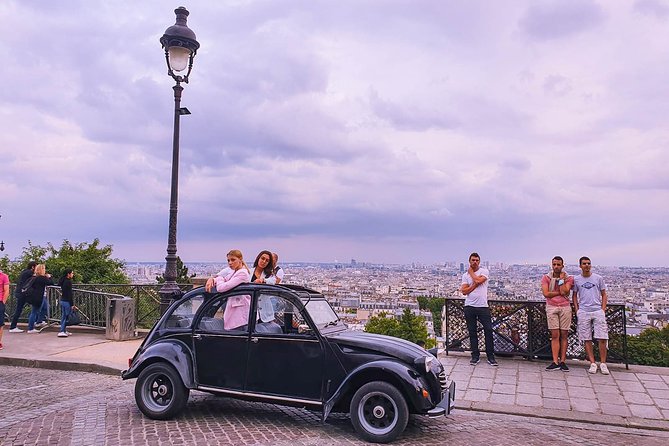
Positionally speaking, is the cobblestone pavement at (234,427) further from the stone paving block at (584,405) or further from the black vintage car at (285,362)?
the stone paving block at (584,405)

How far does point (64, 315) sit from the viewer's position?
1254 cm

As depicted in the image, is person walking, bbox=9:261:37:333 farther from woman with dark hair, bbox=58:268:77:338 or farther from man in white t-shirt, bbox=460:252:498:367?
man in white t-shirt, bbox=460:252:498:367

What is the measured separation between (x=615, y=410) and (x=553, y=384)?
1408 mm

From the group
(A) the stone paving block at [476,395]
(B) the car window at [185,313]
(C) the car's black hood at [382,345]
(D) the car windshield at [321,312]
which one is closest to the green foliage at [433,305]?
(A) the stone paving block at [476,395]

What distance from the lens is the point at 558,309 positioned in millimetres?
9438

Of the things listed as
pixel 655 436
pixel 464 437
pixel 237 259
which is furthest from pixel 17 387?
pixel 655 436

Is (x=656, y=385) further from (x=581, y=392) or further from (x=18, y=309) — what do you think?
(x=18, y=309)

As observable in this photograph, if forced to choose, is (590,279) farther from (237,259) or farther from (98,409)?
(98,409)

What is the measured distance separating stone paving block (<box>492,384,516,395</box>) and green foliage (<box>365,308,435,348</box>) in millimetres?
14680

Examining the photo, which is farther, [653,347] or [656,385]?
[653,347]

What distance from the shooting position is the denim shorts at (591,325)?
9086 mm

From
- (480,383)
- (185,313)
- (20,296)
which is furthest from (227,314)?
(20,296)

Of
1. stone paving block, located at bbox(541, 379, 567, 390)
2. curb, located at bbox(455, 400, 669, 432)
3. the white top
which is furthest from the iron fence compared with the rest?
stone paving block, located at bbox(541, 379, 567, 390)

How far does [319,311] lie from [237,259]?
4.91ft
